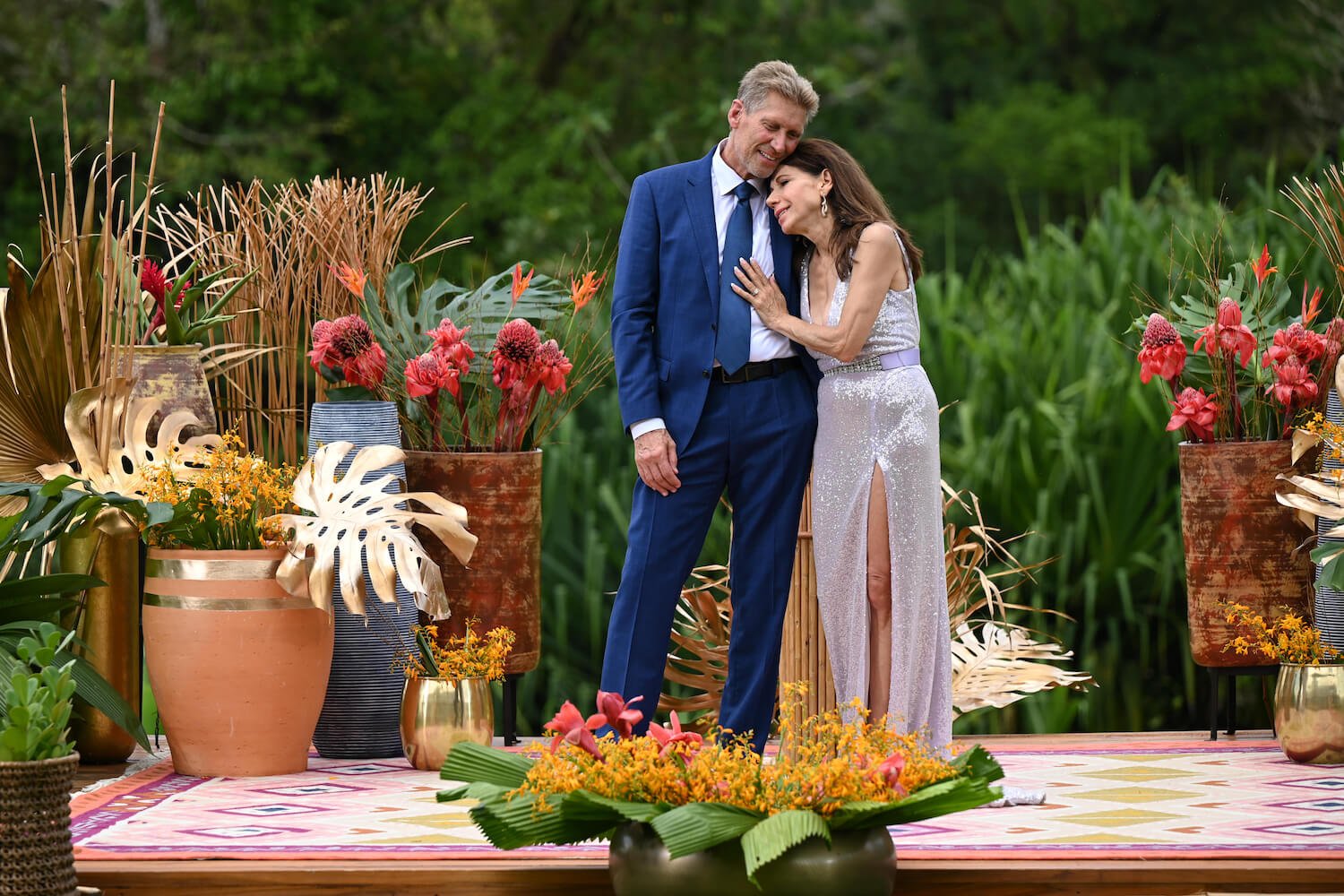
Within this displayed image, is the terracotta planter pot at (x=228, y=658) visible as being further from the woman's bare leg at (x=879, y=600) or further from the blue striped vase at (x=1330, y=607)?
the blue striped vase at (x=1330, y=607)

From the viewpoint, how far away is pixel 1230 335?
4312 millimetres

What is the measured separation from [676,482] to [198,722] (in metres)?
1.18

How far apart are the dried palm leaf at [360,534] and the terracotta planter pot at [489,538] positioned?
0.22m

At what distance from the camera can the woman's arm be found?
3502 mm

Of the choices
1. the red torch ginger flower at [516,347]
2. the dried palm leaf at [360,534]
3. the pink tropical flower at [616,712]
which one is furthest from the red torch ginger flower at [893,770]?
the red torch ginger flower at [516,347]

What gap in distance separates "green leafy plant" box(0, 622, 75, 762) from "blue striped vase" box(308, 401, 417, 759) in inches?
48.0

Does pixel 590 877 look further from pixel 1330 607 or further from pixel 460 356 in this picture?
pixel 1330 607

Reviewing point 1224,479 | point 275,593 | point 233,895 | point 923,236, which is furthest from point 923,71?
point 233,895

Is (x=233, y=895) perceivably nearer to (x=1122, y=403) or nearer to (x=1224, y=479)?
(x=1224, y=479)

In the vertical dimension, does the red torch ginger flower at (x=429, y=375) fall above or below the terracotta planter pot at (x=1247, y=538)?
above

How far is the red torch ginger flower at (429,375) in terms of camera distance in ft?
13.5

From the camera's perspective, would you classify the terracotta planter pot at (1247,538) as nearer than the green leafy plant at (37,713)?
No

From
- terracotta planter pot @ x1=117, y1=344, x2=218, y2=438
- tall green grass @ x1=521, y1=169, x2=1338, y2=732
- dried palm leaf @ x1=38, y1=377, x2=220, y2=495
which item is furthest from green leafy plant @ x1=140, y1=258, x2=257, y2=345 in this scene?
tall green grass @ x1=521, y1=169, x2=1338, y2=732

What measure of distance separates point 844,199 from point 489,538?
4.09 feet
